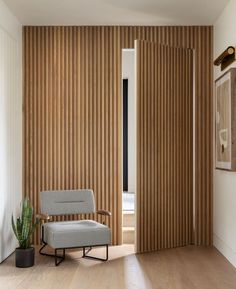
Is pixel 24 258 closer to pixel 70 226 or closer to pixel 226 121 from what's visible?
pixel 70 226

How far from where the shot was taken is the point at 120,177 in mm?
5992

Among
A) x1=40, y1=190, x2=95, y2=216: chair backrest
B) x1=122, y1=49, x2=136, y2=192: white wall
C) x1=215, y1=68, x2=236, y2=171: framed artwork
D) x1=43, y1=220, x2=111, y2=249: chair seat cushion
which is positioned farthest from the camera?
x1=122, y1=49, x2=136, y2=192: white wall

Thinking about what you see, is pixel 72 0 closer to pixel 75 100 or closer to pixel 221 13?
pixel 75 100

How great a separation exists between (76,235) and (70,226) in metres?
0.19

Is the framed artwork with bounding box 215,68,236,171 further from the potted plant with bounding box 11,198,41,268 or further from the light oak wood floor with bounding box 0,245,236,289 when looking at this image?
the potted plant with bounding box 11,198,41,268

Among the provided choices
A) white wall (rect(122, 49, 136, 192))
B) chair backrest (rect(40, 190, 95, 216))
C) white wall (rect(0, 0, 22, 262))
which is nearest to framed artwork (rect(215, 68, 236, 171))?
chair backrest (rect(40, 190, 95, 216))

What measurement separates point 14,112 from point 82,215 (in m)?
1.54

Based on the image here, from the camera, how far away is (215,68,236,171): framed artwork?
15.6 ft

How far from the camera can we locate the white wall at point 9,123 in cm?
506

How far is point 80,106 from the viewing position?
5.99 metres

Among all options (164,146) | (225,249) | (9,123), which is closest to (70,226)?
(9,123)

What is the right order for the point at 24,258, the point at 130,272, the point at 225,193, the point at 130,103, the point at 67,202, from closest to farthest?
1. the point at 130,272
2. the point at 24,258
3. the point at 225,193
4. the point at 67,202
5. the point at 130,103

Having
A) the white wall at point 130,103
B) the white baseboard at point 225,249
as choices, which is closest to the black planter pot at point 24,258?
the white baseboard at point 225,249

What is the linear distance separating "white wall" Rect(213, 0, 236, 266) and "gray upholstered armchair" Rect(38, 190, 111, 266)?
1.29 meters
